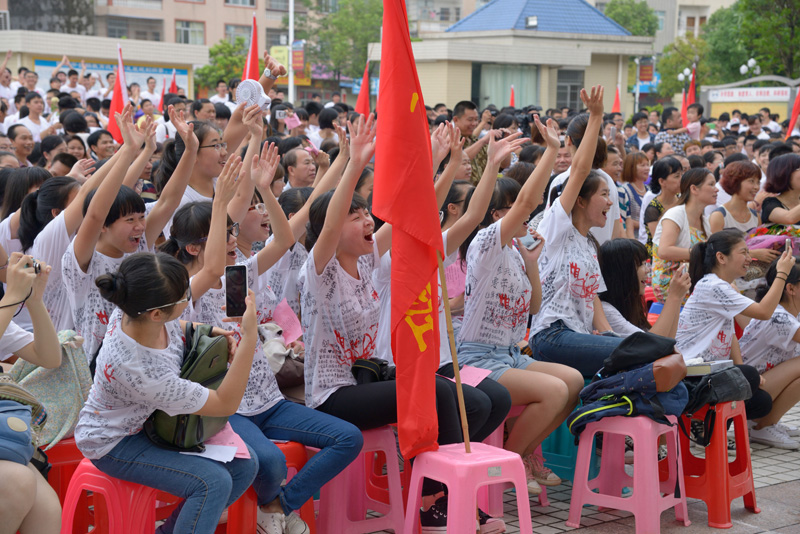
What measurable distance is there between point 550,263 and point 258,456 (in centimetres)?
224

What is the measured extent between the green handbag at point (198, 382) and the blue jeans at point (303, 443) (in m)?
0.25

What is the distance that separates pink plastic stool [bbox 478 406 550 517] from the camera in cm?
419

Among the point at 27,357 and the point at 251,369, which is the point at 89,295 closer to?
the point at 27,357

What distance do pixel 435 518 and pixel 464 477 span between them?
466 millimetres

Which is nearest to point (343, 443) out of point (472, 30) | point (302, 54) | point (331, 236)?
point (331, 236)

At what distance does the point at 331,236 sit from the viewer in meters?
3.89

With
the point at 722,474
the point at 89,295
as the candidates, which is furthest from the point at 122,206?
A: the point at 722,474

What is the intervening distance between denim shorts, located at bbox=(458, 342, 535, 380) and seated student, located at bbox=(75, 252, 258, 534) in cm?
162

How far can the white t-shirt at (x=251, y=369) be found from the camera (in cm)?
392

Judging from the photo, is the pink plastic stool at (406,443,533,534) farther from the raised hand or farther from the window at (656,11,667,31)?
the window at (656,11,667,31)

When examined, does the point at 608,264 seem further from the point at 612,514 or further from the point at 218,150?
the point at 218,150

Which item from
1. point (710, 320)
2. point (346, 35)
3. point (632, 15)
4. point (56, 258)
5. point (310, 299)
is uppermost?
point (632, 15)

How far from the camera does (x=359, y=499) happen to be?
4180 mm

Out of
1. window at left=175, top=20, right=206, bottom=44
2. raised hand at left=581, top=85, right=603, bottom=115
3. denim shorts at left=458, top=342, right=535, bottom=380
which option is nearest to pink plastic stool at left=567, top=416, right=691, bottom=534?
denim shorts at left=458, top=342, right=535, bottom=380
